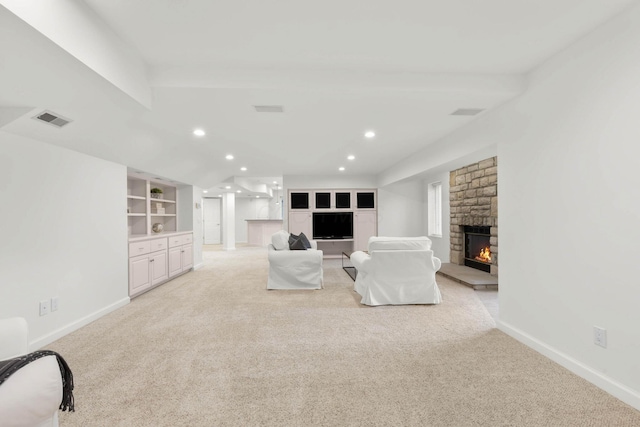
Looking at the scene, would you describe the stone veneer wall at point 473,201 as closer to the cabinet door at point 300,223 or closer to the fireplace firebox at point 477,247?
the fireplace firebox at point 477,247

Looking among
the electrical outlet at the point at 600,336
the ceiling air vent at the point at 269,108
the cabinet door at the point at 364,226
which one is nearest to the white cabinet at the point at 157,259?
the ceiling air vent at the point at 269,108

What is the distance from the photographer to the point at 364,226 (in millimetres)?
8188

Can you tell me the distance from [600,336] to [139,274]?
5261 millimetres

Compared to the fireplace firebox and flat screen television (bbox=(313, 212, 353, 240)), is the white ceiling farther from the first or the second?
flat screen television (bbox=(313, 212, 353, 240))

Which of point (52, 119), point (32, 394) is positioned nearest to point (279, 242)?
point (52, 119)

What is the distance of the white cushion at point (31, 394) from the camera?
1034 millimetres

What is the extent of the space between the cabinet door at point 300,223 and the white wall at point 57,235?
4.43 m

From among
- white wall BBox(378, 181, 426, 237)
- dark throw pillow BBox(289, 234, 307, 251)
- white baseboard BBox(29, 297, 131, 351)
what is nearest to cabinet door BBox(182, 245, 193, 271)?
white baseboard BBox(29, 297, 131, 351)

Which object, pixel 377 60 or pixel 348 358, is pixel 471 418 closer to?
pixel 348 358

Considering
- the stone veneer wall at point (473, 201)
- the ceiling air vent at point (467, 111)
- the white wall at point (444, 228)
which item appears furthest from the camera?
the white wall at point (444, 228)

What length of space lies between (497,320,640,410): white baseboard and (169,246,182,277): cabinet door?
5.40m

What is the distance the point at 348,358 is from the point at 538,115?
258 cm

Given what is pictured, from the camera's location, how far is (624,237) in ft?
6.25

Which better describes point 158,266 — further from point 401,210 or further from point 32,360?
point 401,210
